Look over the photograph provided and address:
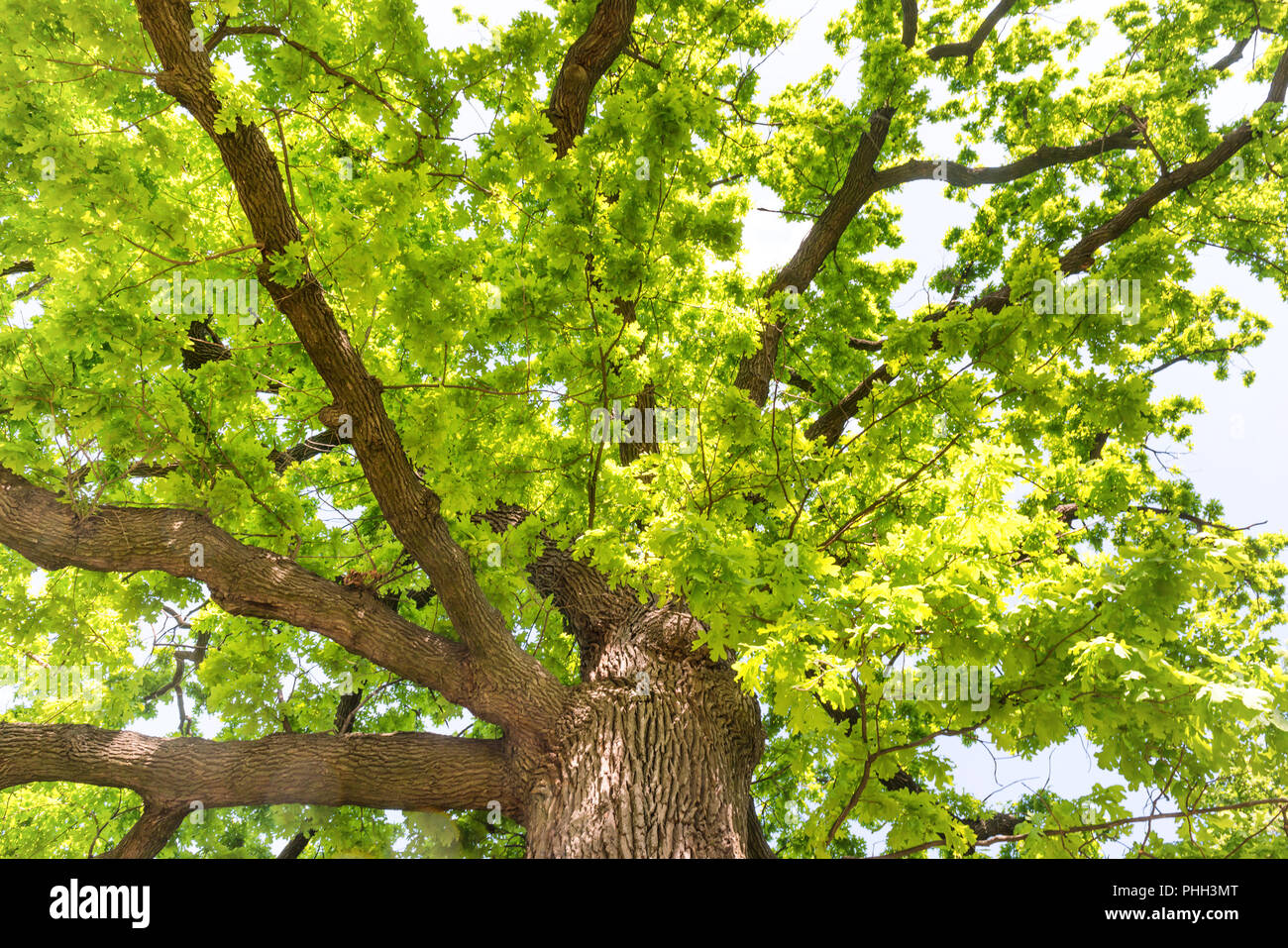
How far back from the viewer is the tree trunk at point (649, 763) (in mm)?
3732

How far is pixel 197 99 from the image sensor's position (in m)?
3.37

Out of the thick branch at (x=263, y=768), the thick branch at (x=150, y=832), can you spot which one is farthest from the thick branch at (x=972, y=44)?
the thick branch at (x=150, y=832)

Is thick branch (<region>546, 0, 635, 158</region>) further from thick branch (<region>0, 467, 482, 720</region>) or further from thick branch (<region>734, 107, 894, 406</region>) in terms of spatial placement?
thick branch (<region>0, 467, 482, 720</region>)

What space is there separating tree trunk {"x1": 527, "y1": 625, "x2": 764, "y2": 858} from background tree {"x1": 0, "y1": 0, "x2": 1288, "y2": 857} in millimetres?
27

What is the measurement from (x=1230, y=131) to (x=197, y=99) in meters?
8.98

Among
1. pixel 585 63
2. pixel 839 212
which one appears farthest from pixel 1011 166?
pixel 585 63

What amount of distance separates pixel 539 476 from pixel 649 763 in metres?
2.07

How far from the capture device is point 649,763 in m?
4.14

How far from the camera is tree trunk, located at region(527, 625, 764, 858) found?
12.2 ft

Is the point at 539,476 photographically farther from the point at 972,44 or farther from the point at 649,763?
the point at 972,44

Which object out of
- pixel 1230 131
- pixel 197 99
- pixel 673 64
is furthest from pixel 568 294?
pixel 1230 131
